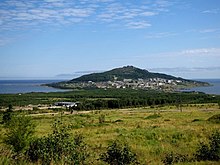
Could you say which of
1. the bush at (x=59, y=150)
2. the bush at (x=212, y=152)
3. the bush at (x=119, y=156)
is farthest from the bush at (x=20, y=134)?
the bush at (x=212, y=152)

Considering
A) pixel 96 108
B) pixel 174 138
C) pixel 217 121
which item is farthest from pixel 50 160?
pixel 96 108

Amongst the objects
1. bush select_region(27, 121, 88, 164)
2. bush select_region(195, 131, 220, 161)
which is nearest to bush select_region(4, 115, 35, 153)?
bush select_region(27, 121, 88, 164)

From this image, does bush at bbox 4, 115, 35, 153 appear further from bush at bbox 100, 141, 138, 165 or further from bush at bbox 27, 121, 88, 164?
bush at bbox 100, 141, 138, 165

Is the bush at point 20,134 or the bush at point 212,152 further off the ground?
the bush at point 20,134

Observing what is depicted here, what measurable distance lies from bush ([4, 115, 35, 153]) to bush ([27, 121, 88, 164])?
708 mm

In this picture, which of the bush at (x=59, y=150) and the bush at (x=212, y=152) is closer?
the bush at (x=59, y=150)

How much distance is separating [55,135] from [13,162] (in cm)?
189

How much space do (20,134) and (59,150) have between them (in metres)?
2.71

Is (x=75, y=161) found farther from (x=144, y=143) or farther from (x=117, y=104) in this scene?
(x=117, y=104)

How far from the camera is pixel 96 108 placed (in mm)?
97000

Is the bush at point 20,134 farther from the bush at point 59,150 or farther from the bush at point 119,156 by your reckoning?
the bush at point 119,156

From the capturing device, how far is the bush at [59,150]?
9.28 m

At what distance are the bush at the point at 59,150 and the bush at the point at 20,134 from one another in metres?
0.71

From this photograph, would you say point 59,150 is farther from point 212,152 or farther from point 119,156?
point 212,152
